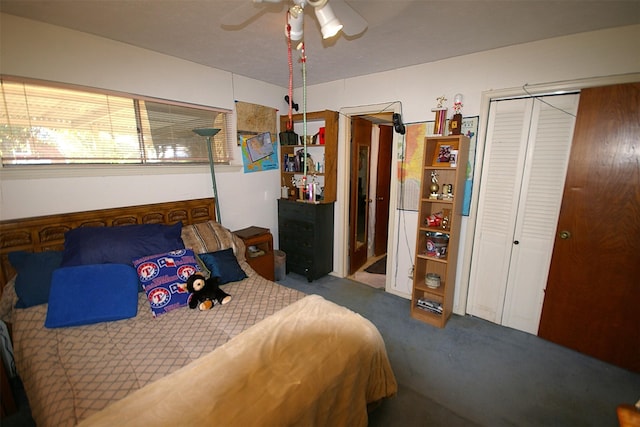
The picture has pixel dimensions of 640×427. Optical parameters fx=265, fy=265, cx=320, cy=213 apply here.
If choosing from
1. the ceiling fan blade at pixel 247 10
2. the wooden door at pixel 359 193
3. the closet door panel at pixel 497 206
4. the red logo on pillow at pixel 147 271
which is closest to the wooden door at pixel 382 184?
the wooden door at pixel 359 193

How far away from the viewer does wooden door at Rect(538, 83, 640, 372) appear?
1.92m

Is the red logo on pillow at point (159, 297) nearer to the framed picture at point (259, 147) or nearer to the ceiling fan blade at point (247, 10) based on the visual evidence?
the ceiling fan blade at point (247, 10)

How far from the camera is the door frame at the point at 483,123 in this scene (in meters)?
1.96

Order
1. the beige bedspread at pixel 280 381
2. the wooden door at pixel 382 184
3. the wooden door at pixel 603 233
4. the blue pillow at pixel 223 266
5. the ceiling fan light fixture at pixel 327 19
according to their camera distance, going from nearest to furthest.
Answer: the beige bedspread at pixel 280 381 < the ceiling fan light fixture at pixel 327 19 < the wooden door at pixel 603 233 < the blue pillow at pixel 223 266 < the wooden door at pixel 382 184

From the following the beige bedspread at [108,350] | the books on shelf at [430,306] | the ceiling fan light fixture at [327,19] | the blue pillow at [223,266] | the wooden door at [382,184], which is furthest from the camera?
the wooden door at [382,184]

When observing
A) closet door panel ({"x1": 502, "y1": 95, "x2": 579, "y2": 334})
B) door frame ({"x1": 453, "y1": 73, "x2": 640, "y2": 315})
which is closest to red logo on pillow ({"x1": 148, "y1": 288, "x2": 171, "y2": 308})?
door frame ({"x1": 453, "y1": 73, "x2": 640, "y2": 315})

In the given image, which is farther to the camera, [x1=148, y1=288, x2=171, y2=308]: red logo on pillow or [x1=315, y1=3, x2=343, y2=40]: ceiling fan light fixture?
[x1=148, y1=288, x2=171, y2=308]: red logo on pillow

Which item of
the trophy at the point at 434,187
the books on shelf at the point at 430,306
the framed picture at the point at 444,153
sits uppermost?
the framed picture at the point at 444,153

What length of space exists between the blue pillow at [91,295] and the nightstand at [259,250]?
1.26 m

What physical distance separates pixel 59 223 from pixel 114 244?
0.50 m

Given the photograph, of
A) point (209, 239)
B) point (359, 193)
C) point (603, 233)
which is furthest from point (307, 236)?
point (603, 233)

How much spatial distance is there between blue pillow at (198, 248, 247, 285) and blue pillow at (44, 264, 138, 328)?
517 mm

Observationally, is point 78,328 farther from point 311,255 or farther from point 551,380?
point 551,380

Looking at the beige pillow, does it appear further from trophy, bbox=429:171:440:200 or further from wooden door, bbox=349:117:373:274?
trophy, bbox=429:171:440:200
